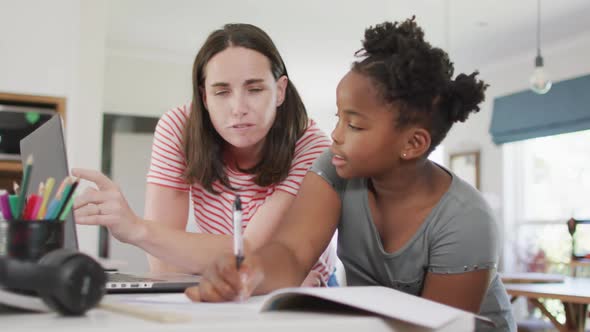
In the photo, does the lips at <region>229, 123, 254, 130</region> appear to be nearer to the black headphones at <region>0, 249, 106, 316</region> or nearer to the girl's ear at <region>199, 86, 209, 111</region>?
the girl's ear at <region>199, 86, 209, 111</region>

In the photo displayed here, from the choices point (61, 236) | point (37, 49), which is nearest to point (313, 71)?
point (37, 49)

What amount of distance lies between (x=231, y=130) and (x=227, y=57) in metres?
0.16

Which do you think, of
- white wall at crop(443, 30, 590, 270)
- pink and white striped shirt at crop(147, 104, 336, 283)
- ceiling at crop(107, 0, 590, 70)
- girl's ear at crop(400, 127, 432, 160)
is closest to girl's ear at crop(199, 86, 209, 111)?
pink and white striped shirt at crop(147, 104, 336, 283)

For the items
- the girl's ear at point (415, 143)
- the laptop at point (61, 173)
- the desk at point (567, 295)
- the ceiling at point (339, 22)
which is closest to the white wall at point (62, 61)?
the ceiling at point (339, 22)

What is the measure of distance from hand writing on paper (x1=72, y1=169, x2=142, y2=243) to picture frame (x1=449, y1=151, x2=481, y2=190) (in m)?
6.15

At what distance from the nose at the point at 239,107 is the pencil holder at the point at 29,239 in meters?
0.69

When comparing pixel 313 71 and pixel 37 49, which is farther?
pixel 313 71

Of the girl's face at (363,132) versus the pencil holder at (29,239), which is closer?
the pencil holder at (29,239)

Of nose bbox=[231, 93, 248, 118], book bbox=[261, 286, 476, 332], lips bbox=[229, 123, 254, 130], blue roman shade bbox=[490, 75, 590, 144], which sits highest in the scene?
blue roman shade bbox=[490, 75, 590, 144]

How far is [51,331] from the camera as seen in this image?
1.61ft

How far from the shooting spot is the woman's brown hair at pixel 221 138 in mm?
1455

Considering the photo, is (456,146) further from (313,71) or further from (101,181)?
(101,181)

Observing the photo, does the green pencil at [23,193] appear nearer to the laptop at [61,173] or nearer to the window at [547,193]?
the laptop at [61,173]

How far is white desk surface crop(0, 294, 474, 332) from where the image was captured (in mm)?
519
